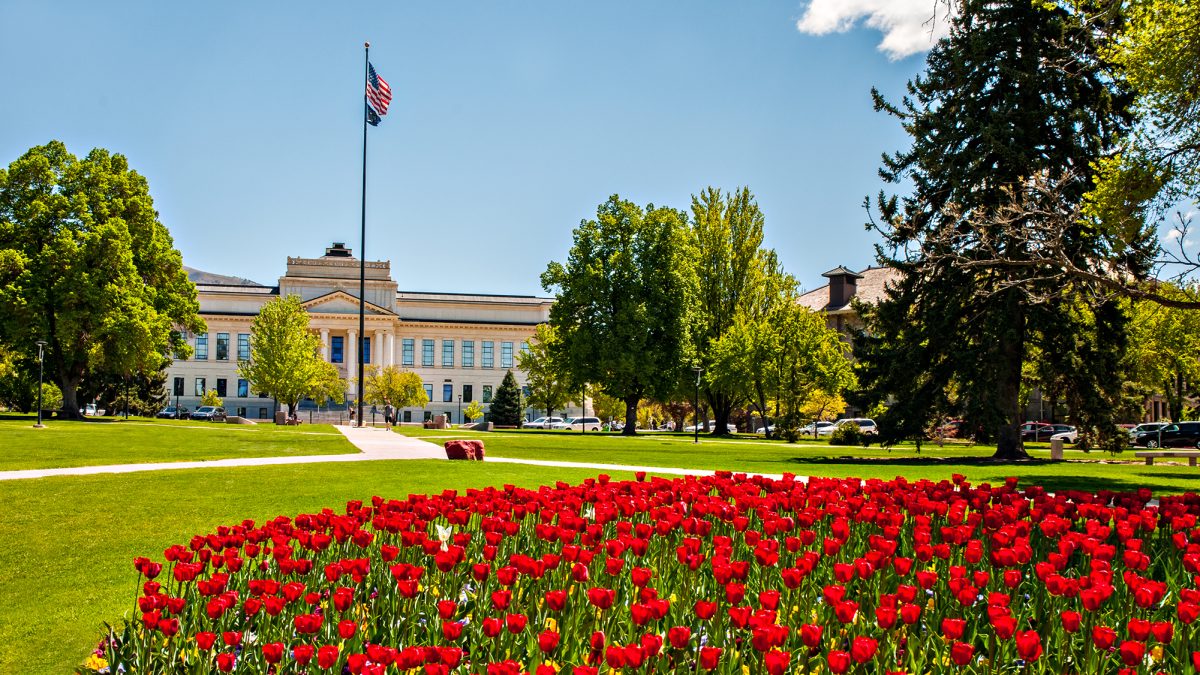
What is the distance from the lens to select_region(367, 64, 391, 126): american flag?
143 ft

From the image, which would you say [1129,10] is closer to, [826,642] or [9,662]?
[826,642]

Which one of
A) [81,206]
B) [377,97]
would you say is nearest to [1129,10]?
[377,97]

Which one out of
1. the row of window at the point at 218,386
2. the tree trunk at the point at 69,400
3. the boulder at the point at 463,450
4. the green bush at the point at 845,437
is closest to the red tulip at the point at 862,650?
the boulder at the point at 463,450

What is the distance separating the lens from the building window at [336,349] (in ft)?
315

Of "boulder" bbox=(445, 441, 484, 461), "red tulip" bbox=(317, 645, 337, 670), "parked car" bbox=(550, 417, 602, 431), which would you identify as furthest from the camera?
"parked car" bbox=(550, 417, 602, 431)

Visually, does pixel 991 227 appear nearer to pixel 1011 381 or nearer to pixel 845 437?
pixel 1011 381

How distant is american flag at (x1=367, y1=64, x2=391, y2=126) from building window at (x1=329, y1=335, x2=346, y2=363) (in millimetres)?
55219

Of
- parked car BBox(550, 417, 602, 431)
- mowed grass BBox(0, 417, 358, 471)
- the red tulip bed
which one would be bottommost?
parked car BBox(550, 417, 602, 431)

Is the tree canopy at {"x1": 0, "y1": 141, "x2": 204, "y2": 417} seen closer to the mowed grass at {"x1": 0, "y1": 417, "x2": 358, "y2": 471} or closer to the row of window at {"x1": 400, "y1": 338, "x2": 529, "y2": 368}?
the mowed grass at {"x1": 0, "y1": 417, "x2": 358, "y2": 471}

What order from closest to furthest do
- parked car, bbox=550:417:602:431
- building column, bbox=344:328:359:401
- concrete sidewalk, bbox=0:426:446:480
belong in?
1. concrete sidewalk, bbox=0:426:446:480
2. parked car, bbox=550:417:602:431
3. building column, bbox=344:328:359:401

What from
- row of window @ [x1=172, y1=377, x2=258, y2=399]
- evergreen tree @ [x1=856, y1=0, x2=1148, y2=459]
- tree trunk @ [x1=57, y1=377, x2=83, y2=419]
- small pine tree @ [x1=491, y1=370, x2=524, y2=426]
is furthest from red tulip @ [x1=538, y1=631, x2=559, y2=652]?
row of window @ [x1=172, y1=377, x2=258, y2=399]

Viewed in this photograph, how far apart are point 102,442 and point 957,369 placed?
82.1 ft

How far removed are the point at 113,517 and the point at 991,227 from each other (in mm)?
21443

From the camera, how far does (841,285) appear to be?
75.5m
